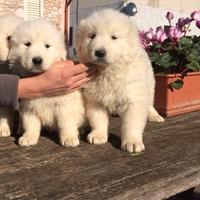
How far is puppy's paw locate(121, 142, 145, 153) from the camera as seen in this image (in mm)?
1948

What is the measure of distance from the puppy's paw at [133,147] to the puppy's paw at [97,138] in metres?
0.13

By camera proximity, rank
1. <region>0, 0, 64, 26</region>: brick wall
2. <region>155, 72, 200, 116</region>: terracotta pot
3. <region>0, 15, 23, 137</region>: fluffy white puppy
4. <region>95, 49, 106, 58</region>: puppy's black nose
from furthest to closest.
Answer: <region>0, 0, 64, 26</region>: brick wall, <region>155, 72, 200, 116</region>: terracotta pot, <region>0, 15, 23, 137</region>: fluffy white puppy, <region>95, 49, 106, 58</region>: puppy's black nose

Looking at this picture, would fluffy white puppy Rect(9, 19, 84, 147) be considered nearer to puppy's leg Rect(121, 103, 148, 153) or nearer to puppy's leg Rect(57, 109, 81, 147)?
puppy's leg Rect(57, 109, 81, 147)

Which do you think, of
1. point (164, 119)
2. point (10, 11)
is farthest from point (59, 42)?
point (10, 11)

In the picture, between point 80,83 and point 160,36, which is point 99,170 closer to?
point 80,83

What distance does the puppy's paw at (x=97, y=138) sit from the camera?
2.09 meters

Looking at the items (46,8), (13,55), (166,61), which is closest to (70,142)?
(13,55)

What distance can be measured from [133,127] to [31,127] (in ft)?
1.69

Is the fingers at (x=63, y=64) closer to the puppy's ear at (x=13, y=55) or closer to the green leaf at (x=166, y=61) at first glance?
the puppy's ear at (x=13, y=55)

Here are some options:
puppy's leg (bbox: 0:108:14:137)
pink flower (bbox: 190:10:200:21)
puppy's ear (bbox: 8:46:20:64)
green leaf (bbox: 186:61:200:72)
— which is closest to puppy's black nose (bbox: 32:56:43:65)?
puppy's ear (bbox: 8:46:20:64)

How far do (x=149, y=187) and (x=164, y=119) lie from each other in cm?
130

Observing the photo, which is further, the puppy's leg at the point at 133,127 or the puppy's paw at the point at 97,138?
the puppy's paw at the point at 97,138

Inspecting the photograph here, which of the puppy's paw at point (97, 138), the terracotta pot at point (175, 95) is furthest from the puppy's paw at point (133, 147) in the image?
the terracotta pot at point (175, 95)

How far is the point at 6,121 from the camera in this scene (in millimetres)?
2375
